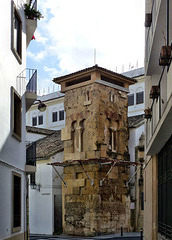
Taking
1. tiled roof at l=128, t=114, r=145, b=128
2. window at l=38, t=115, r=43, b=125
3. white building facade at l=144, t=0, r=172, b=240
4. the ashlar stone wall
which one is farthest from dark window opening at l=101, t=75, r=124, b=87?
window at l=38, t=115, r=43, b=125

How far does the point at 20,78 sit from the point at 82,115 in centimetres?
1842

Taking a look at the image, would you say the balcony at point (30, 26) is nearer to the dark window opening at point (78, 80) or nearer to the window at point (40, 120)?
the dark window opening at point (78, 80)

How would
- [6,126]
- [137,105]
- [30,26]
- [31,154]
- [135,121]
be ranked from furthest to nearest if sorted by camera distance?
[137,105]
[135,121]
[31,154]
[30,26]
[6,126]

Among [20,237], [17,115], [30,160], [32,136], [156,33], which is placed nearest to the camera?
[156,33]

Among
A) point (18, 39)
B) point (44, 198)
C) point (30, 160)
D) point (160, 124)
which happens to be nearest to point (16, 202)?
point (30, 160)

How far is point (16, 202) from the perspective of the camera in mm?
15125

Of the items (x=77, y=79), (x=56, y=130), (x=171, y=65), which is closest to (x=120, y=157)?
(x=77, y=79)

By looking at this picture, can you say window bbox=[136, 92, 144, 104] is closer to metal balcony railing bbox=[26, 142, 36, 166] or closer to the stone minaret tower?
the stone minaret tower

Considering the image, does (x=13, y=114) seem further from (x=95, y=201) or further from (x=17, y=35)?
(x=95, y=201)

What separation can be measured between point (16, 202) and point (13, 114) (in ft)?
9.68

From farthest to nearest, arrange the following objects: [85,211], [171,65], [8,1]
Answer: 1. [85,211]
2. [8,1]
3. [171,65]

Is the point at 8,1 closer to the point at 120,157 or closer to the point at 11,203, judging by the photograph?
the point at 11,203

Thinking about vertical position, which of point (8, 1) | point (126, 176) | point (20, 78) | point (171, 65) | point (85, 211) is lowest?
point (85, 211)

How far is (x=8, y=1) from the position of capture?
14.1m
